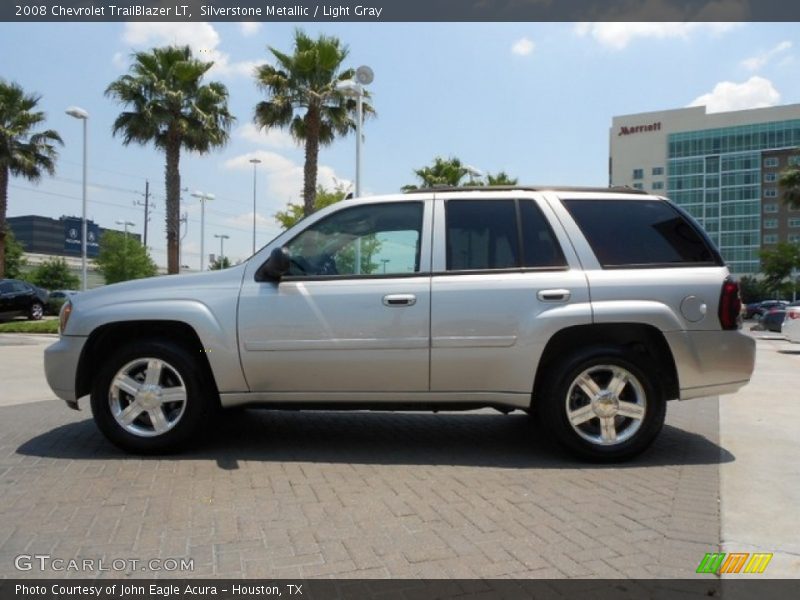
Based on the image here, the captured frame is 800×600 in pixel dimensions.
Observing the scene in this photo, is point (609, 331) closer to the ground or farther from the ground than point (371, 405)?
farther from the ground

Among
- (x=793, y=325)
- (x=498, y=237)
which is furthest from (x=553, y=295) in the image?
(x=793, y=325)

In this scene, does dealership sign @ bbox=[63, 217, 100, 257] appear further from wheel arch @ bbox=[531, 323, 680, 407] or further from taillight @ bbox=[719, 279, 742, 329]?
taillight @ bbox=[719, 279, 742, 329]

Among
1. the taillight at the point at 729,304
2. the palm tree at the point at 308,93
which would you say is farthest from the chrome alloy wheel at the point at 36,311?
the taillight at the point at 729,304

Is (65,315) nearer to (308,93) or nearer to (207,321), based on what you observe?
(207,321)

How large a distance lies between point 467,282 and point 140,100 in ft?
80.6

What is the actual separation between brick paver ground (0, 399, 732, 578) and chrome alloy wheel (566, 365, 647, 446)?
0.24 meters

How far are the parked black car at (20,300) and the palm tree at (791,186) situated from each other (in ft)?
133

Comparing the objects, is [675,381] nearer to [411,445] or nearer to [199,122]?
[411,445]

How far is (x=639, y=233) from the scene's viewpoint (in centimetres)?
473

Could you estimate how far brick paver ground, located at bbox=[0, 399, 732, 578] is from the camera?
3.03 m

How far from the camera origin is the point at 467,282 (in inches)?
180

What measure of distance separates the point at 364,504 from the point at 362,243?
192cm

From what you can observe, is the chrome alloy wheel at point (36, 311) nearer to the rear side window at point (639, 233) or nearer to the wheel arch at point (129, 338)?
the wheel arch at point (129, 338)
